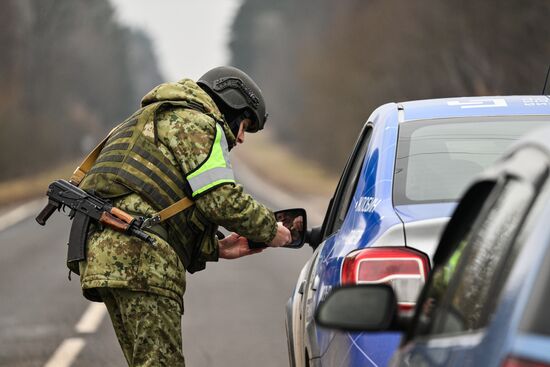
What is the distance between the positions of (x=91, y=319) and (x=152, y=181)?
6.77m

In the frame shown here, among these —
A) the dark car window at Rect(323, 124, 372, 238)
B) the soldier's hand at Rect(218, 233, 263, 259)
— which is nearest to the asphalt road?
the dark car window at Rect(323, 124, 372, 238)

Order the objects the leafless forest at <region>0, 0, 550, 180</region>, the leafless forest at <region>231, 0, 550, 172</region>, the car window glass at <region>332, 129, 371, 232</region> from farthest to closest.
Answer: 1. the leafless forest at <region>0, 0, 550, 180</region>
2. the leafless forest at <region>231, 0, 550, 172</region>
3. the car window glass at <region>332, 129, 371, 232</region>

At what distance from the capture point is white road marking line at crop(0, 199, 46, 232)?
24.3 m

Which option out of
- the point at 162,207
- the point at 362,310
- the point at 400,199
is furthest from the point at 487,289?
the point at 162,207

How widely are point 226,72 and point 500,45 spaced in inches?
983

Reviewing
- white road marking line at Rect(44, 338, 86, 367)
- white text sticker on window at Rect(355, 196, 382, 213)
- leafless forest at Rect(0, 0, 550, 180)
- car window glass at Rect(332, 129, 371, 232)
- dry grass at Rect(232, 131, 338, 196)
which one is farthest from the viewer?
dry grass at Rect(232, 131, 338, 196)

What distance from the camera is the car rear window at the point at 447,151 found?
451cm

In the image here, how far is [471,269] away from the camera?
262cm

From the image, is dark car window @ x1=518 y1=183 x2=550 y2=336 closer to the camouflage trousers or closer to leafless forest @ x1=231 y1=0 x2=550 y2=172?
the camouflage trousers

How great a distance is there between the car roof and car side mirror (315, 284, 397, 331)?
225 centimetres

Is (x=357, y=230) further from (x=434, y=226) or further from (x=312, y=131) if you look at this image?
(x=312, y=131)

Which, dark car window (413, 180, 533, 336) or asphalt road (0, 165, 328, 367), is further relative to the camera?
asphalt road (0, 165, 328, 367)

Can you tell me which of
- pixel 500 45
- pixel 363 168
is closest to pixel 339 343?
pixel 363 168

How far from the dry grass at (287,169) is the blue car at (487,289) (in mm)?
26918
